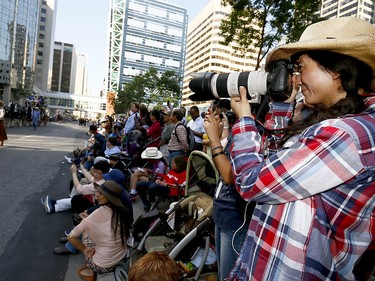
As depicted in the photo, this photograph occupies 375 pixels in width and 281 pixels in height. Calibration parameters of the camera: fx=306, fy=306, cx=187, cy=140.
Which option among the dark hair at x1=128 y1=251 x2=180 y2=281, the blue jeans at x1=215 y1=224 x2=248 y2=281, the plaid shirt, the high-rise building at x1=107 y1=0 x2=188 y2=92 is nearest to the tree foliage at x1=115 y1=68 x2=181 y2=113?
the blue jeans at x1=215 y1=224 x2=248 y2=281

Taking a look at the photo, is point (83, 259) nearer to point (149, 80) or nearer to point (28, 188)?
point (28, 188)

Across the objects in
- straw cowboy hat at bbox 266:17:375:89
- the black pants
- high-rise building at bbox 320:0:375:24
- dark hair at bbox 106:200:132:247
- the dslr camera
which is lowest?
the black pants

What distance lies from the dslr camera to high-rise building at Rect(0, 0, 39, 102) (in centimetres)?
5248

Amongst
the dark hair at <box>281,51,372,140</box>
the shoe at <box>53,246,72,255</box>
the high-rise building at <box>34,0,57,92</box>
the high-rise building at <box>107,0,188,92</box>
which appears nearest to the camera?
the dark hair at <box>281,51,372,140</box>

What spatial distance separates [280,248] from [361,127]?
1.62ft

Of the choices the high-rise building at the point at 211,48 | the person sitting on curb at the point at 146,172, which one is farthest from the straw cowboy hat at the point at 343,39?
the high-rise building at the point at 211,48

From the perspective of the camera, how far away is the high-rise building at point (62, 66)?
477 ft

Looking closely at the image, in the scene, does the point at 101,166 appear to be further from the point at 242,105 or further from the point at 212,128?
the point at 242,105

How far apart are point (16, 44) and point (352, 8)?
9696 centimetres

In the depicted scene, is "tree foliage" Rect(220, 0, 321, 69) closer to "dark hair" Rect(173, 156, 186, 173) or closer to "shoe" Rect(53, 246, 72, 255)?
"dark hair" Rect(173, 156, 186, 173)

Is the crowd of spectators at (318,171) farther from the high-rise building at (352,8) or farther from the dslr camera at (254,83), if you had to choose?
the high-rise building at (352,8)

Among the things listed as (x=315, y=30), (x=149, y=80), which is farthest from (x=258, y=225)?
(x=149, y=80)

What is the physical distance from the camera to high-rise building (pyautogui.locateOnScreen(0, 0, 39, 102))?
51438mm

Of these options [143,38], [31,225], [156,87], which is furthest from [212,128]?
[143,38]
